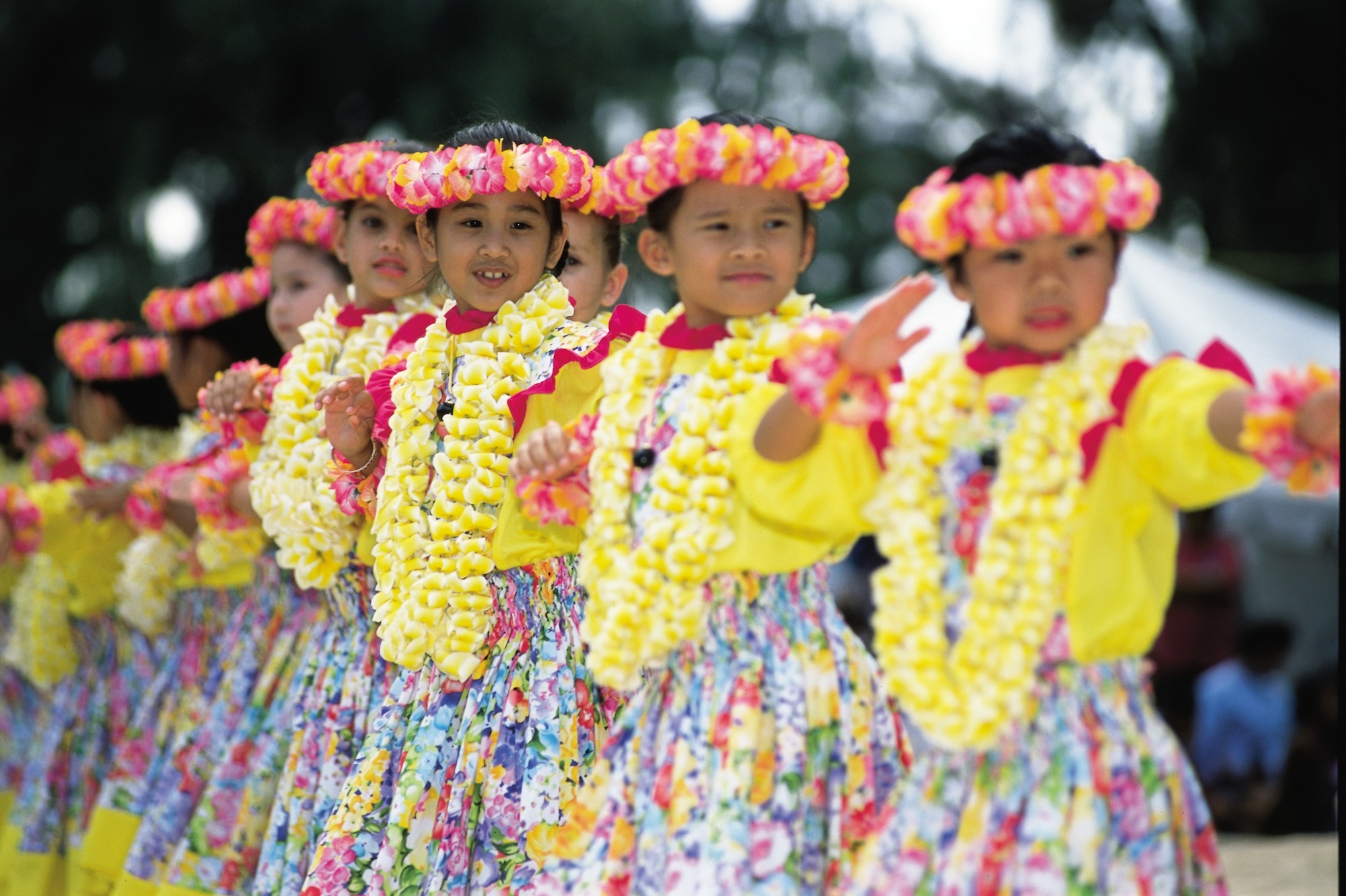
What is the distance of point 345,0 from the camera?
1166 centimetres

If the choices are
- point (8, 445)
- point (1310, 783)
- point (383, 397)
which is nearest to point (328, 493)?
point (383, 397)

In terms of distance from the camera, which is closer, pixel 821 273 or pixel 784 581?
pixel 784 581

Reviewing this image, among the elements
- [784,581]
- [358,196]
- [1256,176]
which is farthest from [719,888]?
[1256,176]

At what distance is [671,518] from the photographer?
300cm

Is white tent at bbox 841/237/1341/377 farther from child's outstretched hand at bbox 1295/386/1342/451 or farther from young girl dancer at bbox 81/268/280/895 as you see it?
child's outstretched hand at bbox 1295/386/1342/451

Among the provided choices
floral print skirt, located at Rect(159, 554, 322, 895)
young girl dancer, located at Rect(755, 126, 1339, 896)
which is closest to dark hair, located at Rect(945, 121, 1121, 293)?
young girl dancer, located at Rect(755, 126, 1339, 896)

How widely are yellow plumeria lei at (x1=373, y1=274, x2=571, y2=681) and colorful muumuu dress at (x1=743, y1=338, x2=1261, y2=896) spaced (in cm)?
133

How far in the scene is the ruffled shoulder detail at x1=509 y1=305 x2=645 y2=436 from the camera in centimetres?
363

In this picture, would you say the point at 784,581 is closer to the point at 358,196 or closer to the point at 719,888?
the point at 719,888

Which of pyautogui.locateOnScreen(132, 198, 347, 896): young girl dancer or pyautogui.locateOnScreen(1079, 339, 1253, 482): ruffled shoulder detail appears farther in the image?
pyautogui.locateOnScreen(132, 198, 347, 896): young girl dancer

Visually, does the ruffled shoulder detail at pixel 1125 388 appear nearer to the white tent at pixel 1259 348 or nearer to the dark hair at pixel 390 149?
the dark hair at pixel 390 149

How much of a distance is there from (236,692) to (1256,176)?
13850 mm

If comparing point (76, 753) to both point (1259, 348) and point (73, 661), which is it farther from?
point (1259, 348)

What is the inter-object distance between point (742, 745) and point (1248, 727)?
6524mm
